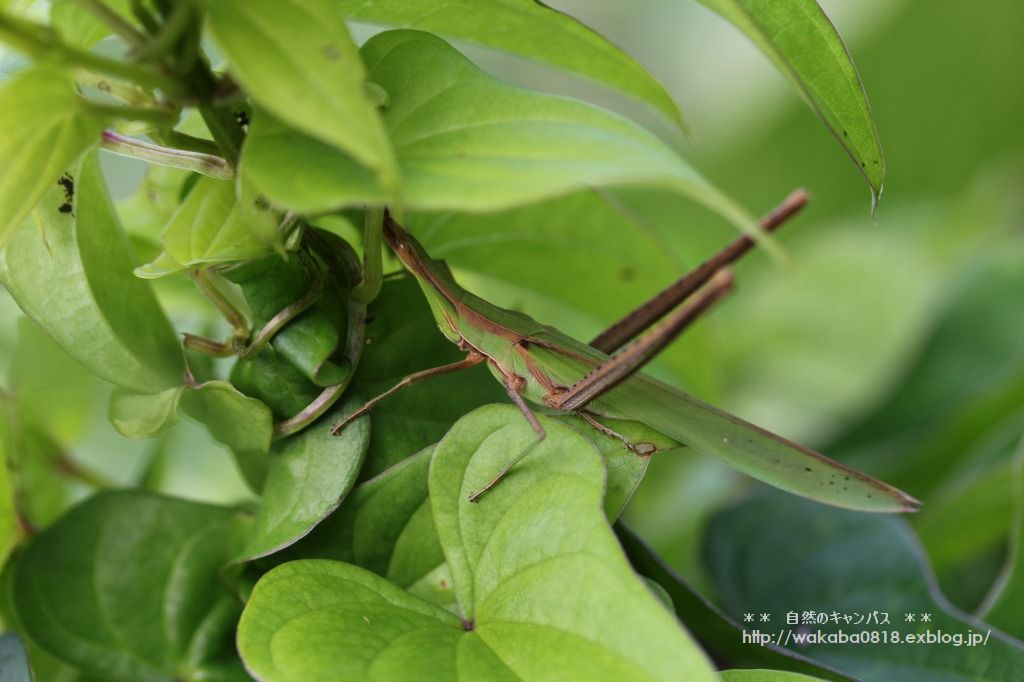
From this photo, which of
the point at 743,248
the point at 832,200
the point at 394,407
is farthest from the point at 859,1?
the point at 394,407

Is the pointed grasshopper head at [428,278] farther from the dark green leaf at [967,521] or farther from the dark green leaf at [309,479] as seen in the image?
the dark green leaf at [967,521]

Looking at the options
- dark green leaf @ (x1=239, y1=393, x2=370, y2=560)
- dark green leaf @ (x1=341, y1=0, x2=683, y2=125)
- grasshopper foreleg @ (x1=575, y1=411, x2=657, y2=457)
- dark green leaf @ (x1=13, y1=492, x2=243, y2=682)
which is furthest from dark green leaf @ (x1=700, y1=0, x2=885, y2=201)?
dark green leaf @ (x1=13, y1=492, x2=243, y2=682)

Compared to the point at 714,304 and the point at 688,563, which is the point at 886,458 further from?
the point at 714,304

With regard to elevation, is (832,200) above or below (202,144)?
below

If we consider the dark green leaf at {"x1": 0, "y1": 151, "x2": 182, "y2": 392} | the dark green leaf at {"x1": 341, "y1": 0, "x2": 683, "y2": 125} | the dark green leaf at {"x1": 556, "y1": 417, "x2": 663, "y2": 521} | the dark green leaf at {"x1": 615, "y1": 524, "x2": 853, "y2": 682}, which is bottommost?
the dark green leaf at {"x1": 615, "y1": 524, "x2": 853, "y2": 682}

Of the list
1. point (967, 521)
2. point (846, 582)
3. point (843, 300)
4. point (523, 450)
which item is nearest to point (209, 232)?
point (523, 450)

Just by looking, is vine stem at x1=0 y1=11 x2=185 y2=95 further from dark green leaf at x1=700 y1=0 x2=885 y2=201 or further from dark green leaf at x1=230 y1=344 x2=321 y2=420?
dark green leaf at x1=700 y1=0 x2=885 y2=201
